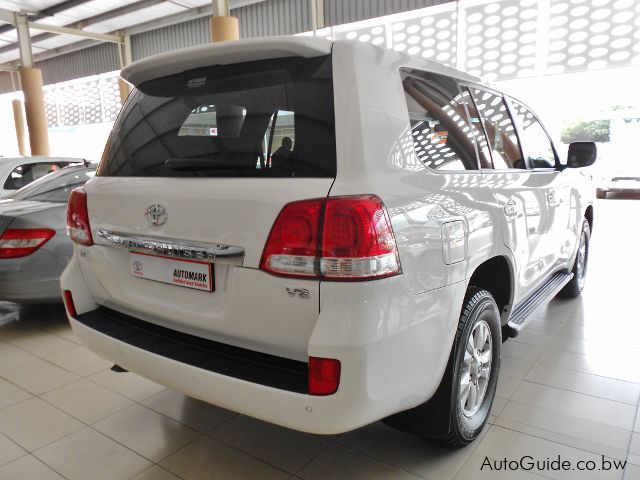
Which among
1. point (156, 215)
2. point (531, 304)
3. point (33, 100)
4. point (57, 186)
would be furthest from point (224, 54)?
point (33, 100)

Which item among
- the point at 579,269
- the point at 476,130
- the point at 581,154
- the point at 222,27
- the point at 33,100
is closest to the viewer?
the point at 476,130

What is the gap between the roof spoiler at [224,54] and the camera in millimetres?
1464

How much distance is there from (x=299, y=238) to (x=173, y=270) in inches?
20.8

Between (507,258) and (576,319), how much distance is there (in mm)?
1759

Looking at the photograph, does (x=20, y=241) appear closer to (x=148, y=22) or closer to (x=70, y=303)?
(x=70, y=303)

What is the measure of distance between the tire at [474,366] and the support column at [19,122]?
19.9 meters

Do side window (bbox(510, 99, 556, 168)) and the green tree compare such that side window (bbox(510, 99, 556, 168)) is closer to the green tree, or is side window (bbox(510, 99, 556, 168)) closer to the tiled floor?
the tiled floor

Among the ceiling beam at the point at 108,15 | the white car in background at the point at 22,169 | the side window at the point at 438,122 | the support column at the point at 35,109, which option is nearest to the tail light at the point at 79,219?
the side window at the point at 438,122

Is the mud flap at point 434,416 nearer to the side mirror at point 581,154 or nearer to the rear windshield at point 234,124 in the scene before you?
the rear windshield at point 234,124

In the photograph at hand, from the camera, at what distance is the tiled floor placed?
188cm

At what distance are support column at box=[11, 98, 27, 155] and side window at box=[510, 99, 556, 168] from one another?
1932 centimetres

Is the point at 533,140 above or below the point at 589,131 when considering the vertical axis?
below

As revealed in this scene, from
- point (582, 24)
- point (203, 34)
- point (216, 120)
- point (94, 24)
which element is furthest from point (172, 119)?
point (94, 24)

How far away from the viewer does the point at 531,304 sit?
2.60m
